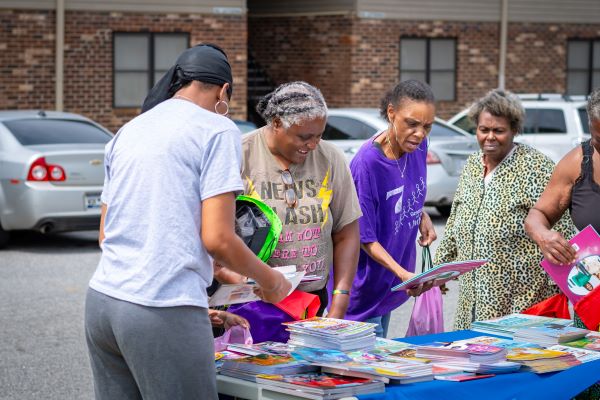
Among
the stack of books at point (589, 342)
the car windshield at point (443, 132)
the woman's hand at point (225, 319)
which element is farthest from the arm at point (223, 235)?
the car windshield at point (443, 132)

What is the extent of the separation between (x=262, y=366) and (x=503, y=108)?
2.27 metres

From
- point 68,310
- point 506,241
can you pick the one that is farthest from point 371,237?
point 68,310

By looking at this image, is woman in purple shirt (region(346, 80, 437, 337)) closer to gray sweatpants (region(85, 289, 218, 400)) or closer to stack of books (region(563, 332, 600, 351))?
stack of books (region(563, 332, 600, 351))

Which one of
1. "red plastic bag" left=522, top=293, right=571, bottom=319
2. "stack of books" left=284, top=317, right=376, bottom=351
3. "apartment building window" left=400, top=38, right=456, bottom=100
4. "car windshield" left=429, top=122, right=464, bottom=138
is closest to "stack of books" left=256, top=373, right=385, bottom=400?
"stack of books" left=284, top=317, right=376, bottom=351

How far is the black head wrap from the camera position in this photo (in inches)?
150

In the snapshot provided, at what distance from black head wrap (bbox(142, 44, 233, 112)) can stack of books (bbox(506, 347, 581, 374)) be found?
5.38ft

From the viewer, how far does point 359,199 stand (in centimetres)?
546

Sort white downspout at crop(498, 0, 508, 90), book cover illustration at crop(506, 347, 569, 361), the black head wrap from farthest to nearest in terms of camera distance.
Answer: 1. white downspout at crop(498, 0, 508, 90)
2. book cover illustration at crop(506, 347, 569, 361)
3. the black head wrap

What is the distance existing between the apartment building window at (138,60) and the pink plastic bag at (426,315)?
16.9 metres

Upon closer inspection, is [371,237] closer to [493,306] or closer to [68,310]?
A: [493,306]

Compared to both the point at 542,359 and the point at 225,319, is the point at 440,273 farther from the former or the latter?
the point at 225,319

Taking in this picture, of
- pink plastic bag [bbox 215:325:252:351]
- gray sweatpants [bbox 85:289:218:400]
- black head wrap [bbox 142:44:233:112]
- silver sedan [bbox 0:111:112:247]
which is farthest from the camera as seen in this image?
silver sedan [bbox 0:111:112:247]

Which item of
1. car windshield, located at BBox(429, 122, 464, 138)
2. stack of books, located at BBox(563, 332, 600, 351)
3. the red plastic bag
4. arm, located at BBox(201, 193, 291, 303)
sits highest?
car windshield, located at BBox(429, 122, 464, 138)

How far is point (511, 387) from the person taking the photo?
171 inches
